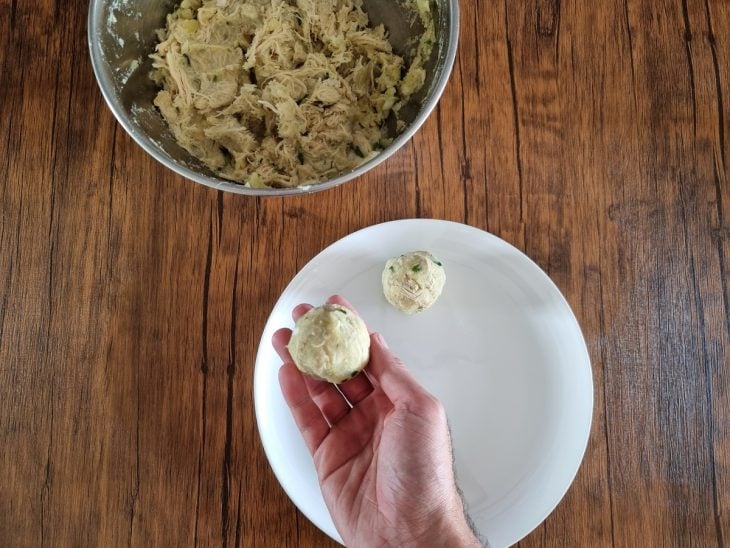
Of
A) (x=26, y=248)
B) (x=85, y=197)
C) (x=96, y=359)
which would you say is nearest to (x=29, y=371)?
(x=96, y=359)

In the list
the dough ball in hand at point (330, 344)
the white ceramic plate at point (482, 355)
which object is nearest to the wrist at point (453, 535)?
the white ceramic plate at point (482, 355)

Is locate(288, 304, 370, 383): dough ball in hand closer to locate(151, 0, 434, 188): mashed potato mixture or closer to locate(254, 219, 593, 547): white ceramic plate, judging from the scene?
locate(254, 219, 593, 547): white ceramic plate

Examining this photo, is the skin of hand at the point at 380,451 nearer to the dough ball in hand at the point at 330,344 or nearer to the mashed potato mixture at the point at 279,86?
the dough ball in hand at the point at 330,344

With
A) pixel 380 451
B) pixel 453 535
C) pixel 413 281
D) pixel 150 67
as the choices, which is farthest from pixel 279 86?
pixel 453 535

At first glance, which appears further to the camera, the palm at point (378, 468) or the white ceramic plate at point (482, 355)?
the white ceramic plate at point (482, 355)

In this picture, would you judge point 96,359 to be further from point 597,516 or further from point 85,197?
point 597,516

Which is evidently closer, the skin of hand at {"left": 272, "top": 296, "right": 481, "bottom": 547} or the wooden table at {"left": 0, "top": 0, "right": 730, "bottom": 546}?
the skin of hand at {"left": 272, "top": 296, "right": 481, "bottom": 547}

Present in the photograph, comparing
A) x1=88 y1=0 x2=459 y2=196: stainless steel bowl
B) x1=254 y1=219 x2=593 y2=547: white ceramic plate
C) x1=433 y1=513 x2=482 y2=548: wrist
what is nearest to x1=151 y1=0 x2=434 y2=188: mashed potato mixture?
x1=88 y1=0 x2=459 y2=196: stainless steel bowl
